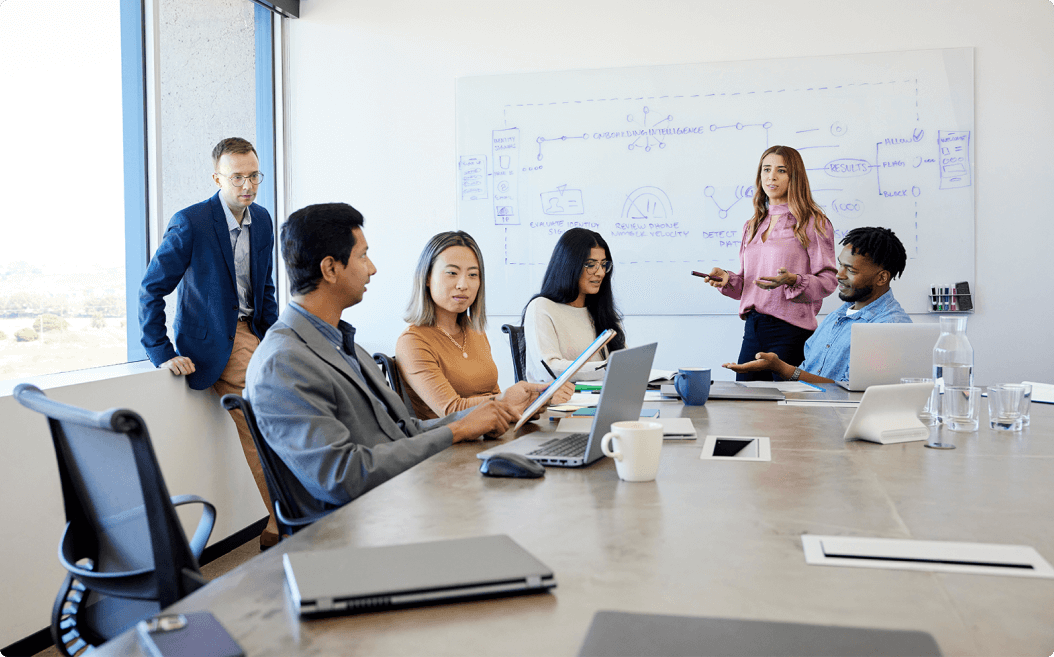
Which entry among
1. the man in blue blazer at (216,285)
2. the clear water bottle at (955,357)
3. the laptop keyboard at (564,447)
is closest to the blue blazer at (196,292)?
the man in blue blazer at (216,285)

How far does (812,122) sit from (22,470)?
3557mm

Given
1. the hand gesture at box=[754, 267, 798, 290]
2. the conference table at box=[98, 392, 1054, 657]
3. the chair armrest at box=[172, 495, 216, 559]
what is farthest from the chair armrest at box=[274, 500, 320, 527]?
the hand gesture at box=[754, 267, 798, 290]

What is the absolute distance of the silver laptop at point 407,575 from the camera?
77 cm

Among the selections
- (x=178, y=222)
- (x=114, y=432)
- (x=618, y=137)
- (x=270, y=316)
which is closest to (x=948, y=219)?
(x=618, y=137)

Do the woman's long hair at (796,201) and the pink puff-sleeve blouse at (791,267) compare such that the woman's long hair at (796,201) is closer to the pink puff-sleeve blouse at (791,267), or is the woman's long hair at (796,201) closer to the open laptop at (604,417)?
the pink puff-sleeve blouse at (791,267)

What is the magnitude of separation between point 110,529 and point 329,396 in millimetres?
510

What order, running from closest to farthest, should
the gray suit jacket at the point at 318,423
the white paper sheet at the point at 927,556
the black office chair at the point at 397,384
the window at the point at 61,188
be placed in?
the white paper sheet at the point at 927,556 → the gray suit jacket at the point at 318,423 → the black office chair at the point at 397,384 → the window at the point at 61,188

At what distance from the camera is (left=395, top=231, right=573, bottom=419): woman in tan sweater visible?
234 centimetres

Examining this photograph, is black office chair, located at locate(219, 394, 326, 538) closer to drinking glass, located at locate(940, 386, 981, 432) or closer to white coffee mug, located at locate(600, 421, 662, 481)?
white coffee mug, located at locate(600, 421, 662, 481)

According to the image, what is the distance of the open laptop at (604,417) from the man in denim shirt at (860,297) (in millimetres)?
1333

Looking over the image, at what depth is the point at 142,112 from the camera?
10.7ft

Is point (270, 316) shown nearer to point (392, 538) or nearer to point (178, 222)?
point (178, 222)

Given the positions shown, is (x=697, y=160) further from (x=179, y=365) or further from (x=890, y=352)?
(x=179, y=365)

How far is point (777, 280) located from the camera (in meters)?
3.48
